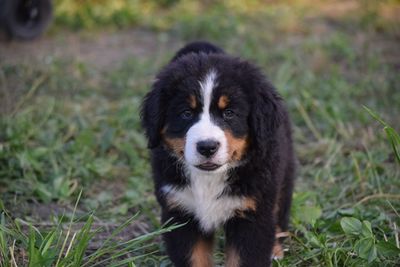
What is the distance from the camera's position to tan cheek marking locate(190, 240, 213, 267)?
340cm

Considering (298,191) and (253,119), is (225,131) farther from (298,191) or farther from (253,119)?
(298,191)

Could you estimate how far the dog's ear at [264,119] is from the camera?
3389 mm

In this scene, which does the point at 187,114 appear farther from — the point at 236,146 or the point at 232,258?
the point at 232,258

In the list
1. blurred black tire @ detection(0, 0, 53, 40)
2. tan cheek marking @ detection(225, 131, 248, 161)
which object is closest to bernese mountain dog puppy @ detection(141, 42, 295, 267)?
tan cheek marking @ detection(225, 131, 248, 161)

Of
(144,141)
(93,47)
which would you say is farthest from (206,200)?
(93,47)

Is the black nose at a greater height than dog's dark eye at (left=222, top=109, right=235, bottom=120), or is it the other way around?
dog's dark eye at (left=222, top=109, right=235, bottom=120)

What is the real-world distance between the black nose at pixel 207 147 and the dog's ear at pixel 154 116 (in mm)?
395

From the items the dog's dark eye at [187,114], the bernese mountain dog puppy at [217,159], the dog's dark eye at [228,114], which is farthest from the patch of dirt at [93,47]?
the dog's dark eye at [228,114]

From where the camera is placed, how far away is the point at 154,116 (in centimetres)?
349

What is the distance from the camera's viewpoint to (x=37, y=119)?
595 cm

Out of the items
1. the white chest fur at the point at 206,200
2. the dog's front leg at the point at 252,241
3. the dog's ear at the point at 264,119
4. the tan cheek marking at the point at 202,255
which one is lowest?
the tan cheek marking at the point at 202,255

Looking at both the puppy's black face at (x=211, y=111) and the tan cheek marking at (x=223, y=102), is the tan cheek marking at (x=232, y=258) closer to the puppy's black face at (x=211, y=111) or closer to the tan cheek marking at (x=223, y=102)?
the puppy's black face at (x=211, y=111)

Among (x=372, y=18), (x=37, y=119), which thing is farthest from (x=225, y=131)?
(x=372, y=18)

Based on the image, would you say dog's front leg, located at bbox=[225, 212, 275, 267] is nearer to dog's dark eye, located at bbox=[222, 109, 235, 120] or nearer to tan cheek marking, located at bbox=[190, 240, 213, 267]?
tan cheek marking, located at bbox=[190, 240, 213, 267]
